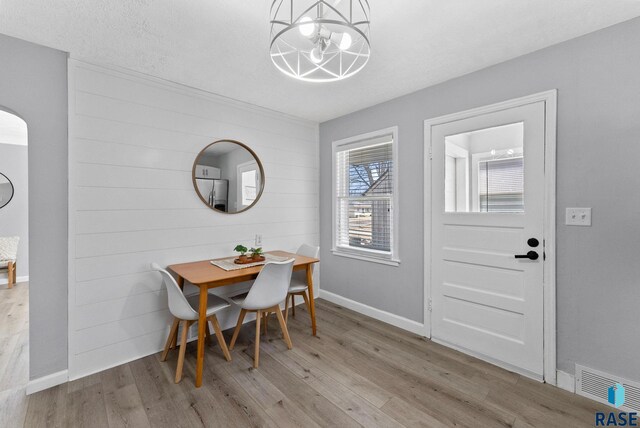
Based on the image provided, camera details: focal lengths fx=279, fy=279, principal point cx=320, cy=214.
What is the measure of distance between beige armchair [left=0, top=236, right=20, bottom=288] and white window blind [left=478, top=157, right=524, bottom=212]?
642 cm

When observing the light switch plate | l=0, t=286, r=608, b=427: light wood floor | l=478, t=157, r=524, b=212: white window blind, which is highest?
l=478, t=157, r=524, b=212: white window blind

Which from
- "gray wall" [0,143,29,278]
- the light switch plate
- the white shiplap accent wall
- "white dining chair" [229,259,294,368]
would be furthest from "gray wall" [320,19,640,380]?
"gray wall" [0,143,29,278]

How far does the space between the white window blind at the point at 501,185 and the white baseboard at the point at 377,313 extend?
1.33 m

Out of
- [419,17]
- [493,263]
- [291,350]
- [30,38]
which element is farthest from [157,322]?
[419,17]

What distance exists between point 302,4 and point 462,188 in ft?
6.20

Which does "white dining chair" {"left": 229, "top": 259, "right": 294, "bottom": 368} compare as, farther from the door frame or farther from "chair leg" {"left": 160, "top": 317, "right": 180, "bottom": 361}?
the door frame

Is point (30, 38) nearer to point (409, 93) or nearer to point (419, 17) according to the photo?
point (419, 17)

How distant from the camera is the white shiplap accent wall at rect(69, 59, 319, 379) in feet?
7.02

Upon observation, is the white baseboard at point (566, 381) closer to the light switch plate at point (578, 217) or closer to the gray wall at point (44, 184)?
the light switch plate at point (578, 217)

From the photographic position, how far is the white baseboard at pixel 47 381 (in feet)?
6.35

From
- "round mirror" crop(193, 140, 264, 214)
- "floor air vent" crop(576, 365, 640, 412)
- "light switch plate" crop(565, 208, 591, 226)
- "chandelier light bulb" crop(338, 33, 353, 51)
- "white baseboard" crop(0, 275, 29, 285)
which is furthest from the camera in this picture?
"white baseboard" crop(0, 275, 29, 285)

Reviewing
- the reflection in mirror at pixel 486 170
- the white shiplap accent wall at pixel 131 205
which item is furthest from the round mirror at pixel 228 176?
the reflection in mirror at pixel 486 170

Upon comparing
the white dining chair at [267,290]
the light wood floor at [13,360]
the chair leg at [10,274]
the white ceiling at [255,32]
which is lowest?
the light wood floor at [13,360]

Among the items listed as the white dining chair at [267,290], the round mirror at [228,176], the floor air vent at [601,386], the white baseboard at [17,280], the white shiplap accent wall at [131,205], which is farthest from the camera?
the white baseboard at [17,280]
